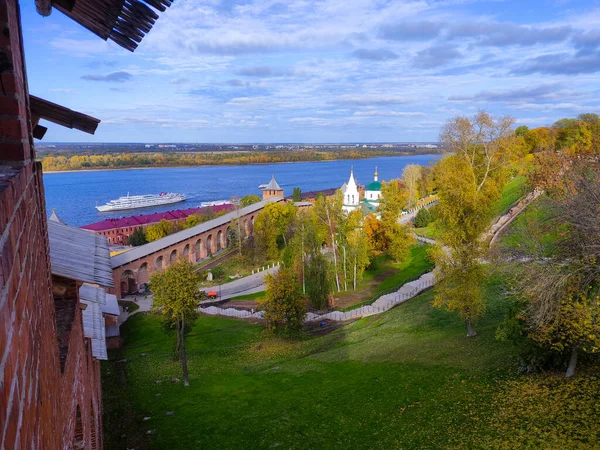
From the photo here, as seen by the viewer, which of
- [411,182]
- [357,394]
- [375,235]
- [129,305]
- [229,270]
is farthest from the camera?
[411,182]

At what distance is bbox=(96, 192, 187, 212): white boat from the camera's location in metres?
82.6

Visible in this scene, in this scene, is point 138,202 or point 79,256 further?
point 138,202

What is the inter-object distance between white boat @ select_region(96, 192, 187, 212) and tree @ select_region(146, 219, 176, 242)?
1549 inches

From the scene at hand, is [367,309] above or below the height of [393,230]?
below

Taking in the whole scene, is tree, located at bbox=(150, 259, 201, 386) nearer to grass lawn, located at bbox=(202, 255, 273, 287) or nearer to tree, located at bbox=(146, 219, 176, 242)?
grass lawn, located at bbox=(202, 255, 273, 287)

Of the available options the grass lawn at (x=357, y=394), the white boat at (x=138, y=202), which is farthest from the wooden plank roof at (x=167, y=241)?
A: the white boat at (x=138, y=202)

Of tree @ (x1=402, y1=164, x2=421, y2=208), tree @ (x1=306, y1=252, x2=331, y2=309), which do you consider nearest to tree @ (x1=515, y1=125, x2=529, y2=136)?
tree @ (x1=402, y1=164, x2=421, y2=208)

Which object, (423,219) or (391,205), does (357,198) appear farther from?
(391,205)

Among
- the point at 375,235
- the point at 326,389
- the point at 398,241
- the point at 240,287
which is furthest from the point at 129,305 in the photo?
the point at 326,389

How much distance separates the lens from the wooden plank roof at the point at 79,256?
4.57 metres

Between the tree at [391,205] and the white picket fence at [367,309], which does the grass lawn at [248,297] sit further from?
the tree at [391,205]

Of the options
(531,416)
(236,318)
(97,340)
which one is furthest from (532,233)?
(236,318)

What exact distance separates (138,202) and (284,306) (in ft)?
243

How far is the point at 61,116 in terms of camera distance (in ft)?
14.5
